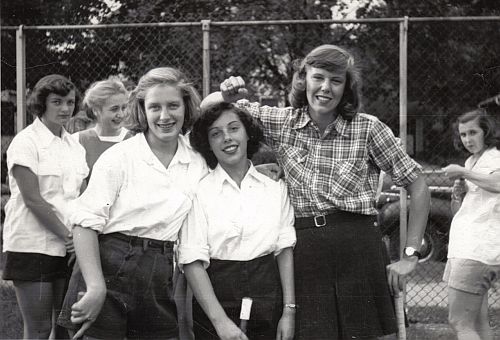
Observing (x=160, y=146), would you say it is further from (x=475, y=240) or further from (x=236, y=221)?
(x=475, y=240)

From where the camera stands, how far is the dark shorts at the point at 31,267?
12.6 feet

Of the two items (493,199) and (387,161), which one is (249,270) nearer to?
(387,161)

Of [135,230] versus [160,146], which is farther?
[160,146]

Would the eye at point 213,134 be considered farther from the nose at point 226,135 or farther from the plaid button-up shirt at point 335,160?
the plaid button-up shirt at point 335,160

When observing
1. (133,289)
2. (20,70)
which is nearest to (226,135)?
(133,289)

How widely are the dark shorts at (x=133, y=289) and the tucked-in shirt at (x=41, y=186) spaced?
1049 millimetres

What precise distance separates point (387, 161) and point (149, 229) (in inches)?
41.5

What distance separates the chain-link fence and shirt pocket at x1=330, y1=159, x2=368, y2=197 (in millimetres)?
3376

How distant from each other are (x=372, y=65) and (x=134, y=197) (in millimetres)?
5108

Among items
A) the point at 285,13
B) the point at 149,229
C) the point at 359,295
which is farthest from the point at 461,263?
the point at 285,13

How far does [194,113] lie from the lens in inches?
124

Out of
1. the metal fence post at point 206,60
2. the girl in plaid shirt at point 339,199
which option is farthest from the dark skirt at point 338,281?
the metal fence post at point 206,60

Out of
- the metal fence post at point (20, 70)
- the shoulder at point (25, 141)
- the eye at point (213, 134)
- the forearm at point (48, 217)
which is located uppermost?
the metal fence post at point (20, 70)

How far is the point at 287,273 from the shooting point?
3.10 metres
